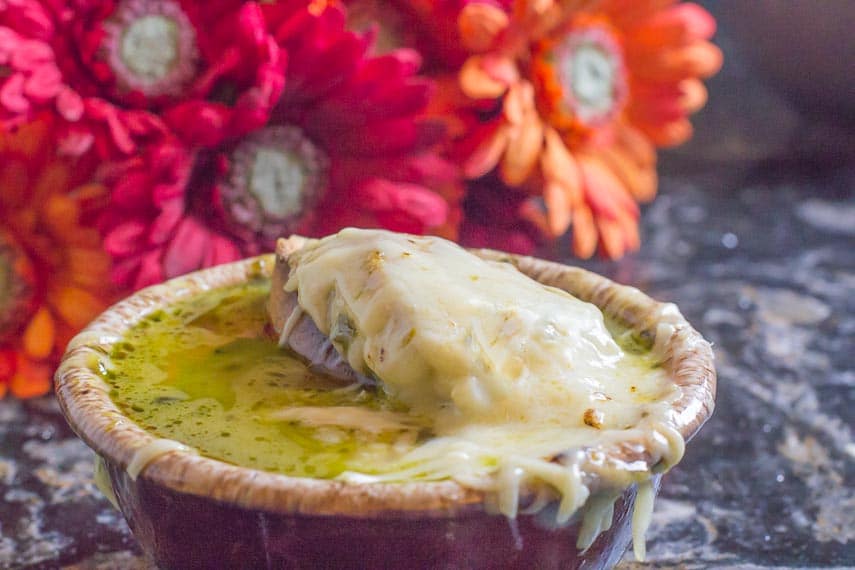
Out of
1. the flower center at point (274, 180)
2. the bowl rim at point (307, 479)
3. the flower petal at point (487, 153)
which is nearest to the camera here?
the bowl rim at point (307, 479)

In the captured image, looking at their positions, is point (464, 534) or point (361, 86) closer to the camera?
point (464, 534)

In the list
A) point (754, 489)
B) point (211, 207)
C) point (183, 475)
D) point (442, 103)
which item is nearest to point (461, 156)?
point (442, 103)

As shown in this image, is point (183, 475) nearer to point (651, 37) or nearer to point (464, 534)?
point (464, 534)

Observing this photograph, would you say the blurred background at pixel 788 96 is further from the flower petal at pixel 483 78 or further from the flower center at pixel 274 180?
the flower center at pixel 274 180

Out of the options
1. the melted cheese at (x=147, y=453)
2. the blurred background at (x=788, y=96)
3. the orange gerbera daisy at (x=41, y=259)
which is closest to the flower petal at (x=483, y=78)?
the orange gerbera daisy at (x=41, y=259)

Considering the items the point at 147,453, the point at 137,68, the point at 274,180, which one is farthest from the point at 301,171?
the point at 147,453

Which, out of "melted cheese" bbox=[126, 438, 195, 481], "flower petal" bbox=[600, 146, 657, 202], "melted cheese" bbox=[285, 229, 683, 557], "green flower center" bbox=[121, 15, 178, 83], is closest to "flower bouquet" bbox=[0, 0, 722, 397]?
"green flower center" bbox=[121, 15, 178, 83]

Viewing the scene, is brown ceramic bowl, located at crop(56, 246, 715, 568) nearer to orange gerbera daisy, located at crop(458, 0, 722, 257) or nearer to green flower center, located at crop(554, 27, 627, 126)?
orange gerbera daisy, located at crop(458, 0, 722, 257)
